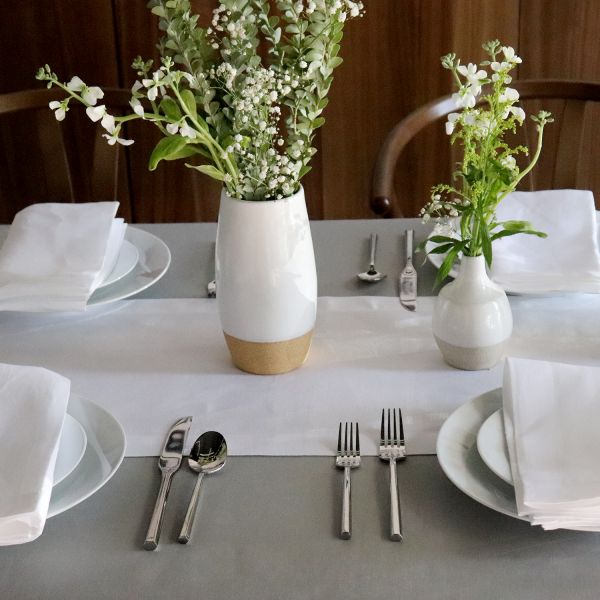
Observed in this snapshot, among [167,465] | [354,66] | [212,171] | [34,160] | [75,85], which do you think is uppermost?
[75,85]

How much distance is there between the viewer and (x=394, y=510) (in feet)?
2.94

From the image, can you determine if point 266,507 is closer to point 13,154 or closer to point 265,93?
point 265,93

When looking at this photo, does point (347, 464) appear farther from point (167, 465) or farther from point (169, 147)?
point (169, 147)

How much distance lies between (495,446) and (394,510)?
0.13m

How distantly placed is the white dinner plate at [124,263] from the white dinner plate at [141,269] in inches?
0.4

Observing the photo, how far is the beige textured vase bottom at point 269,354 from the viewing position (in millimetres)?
1132

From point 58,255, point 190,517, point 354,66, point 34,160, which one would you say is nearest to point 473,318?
point 190,517

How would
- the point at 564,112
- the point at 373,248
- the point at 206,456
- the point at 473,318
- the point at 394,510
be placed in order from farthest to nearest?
the point at 564,112, the point at 373,248, the point at 473,318, the point at 206,456, the point at 394,510

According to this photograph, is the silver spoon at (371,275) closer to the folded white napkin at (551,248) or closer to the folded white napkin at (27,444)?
the folded white napkin at (551,248)

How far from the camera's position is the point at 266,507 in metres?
0.93

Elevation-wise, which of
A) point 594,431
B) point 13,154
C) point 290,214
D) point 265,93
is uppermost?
point 265,93

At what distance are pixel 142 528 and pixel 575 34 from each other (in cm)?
194

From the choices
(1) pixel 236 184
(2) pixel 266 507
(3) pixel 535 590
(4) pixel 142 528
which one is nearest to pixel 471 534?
(3) pixel 535 590

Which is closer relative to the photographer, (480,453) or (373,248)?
(480,453)
